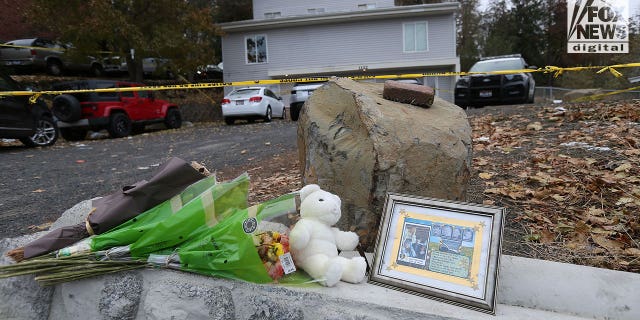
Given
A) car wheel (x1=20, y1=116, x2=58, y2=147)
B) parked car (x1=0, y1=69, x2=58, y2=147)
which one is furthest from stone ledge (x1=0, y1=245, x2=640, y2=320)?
car wheel (x1=20, y1=116, x2=58, y2=147)

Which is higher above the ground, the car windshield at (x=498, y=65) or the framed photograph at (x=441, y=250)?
A: the car windshield at (x=498, y=65)

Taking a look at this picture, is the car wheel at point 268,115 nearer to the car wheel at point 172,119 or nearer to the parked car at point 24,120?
the car wheel at point 172,119

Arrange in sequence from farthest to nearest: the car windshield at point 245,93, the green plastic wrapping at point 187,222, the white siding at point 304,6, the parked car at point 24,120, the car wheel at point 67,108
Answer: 1. the white siding at point 304,6
2. the car windshield at point 245,93
3. the car wheel at point 67,108
4. the parked car at point 24,120
5. the green plastic wrapping at point 187,222

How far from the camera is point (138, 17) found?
63.6 feet

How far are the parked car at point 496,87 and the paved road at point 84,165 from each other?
594cm

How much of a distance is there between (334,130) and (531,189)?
217cm

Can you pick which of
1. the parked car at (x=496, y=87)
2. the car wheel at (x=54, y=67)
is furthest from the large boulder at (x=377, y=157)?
the car wheel at (x=54, y=67)

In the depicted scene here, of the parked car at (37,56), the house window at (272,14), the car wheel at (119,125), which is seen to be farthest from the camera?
the house window at (272,14)

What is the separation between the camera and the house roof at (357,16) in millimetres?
22983

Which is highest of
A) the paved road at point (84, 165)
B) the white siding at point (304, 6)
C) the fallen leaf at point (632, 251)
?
the white siding at point (304, 6)

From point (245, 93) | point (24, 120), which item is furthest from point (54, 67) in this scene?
point (24, 120)

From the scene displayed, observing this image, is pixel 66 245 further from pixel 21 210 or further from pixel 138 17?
pixel 138 17

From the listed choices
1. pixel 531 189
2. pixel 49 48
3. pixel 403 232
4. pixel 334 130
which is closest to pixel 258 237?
pixel 403 232

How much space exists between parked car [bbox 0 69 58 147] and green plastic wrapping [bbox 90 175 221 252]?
29.6 ft
